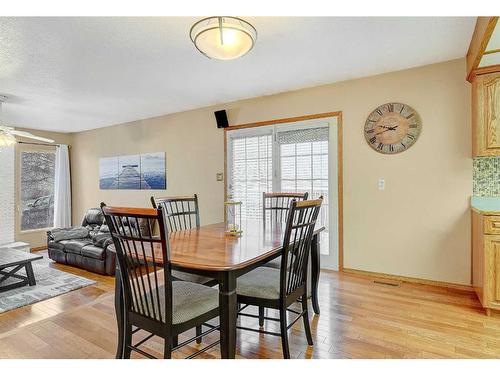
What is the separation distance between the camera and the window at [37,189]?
19.6 ft

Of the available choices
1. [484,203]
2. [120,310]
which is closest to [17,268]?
[120,310]

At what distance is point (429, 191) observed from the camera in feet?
10.4

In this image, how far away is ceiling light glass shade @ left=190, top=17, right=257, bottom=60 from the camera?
1.89 meters

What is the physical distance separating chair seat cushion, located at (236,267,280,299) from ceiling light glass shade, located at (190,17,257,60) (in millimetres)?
1541

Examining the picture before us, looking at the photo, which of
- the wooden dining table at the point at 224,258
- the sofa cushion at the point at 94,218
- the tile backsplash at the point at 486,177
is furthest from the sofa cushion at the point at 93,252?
the tile backsplash at the point at 486,177

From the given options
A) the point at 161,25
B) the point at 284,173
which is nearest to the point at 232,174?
the point at 284,173

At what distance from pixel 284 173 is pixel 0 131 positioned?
11.8ft

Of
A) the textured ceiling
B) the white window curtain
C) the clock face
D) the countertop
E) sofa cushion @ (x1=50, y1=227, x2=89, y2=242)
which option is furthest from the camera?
the white window curtain

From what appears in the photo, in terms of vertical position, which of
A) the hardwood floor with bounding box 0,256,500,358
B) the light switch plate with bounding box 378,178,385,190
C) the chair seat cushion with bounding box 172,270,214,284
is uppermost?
the light switch plate with bounding box 378,178,385,190

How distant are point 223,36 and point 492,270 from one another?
278cm

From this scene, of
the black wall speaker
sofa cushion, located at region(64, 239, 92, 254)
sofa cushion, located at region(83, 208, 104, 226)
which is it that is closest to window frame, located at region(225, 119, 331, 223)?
the black wall speaker

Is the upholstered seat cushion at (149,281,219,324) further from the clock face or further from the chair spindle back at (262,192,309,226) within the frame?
the clock face
